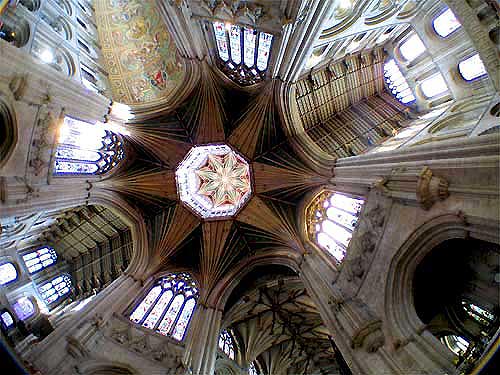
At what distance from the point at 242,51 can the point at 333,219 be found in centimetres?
798

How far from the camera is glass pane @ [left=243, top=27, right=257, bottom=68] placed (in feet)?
35.9

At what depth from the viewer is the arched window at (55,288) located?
12.0 m

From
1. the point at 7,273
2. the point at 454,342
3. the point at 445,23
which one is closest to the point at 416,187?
the point at 454,342

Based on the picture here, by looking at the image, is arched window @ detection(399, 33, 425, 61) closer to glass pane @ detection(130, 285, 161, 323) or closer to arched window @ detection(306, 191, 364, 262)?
arched window @ detection(306, 191, 364, 262)

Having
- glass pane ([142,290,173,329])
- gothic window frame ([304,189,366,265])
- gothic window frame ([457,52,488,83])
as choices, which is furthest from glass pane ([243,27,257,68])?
glass pane ([142,290,173,329])

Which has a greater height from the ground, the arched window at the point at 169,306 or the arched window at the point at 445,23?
the arched window at the point at 445,23

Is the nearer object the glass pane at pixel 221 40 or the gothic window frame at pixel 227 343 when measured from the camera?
the glass pane at pixel 221 40

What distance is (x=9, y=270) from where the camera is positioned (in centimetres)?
1072

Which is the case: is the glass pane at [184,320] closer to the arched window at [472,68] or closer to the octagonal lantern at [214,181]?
the octagonal lantern at [214,181]

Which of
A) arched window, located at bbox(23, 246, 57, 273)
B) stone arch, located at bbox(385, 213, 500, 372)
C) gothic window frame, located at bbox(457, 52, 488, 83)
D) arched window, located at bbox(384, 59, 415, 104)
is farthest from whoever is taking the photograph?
arched window, located at bbox(384, 59, 415, 104)

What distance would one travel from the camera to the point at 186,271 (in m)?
14.6

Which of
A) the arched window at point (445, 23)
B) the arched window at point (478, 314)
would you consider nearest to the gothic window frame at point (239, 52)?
the arched window at point (445, 23)

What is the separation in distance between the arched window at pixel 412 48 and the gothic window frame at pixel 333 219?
24.7ft

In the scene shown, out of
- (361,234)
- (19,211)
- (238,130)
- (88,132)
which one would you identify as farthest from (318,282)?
(88,132)
